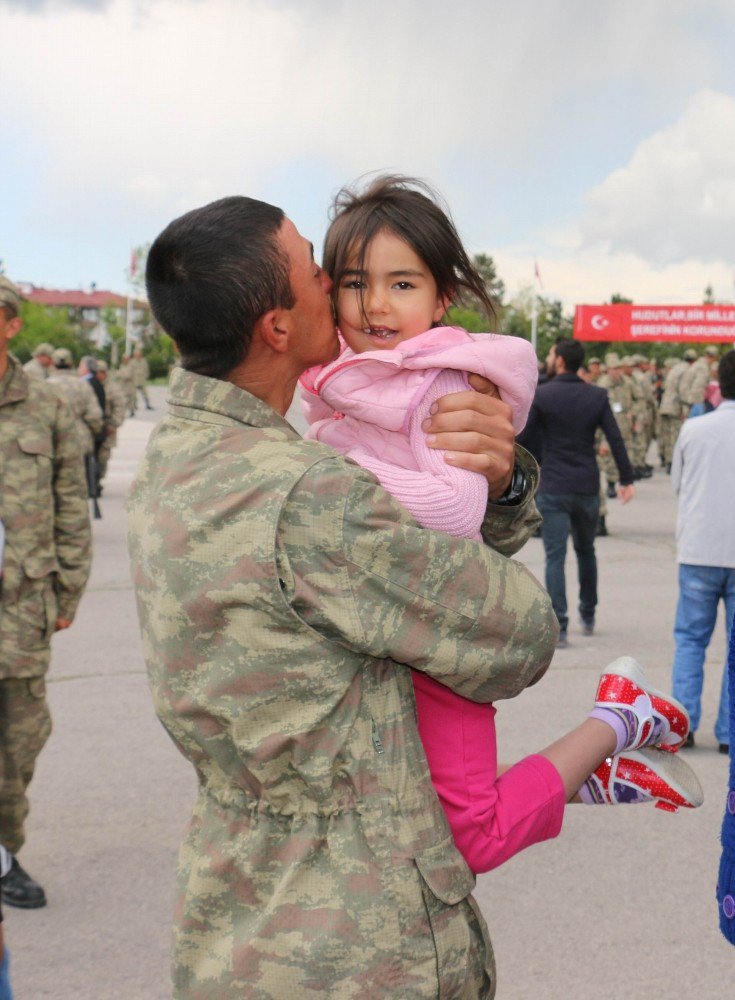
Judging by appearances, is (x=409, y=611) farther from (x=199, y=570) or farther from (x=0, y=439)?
(x=0, y=439)

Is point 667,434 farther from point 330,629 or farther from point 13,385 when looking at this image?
point 330,629

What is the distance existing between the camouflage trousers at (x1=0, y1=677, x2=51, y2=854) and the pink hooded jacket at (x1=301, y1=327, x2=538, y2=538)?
2.46m

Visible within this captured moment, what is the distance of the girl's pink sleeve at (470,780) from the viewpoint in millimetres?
2084

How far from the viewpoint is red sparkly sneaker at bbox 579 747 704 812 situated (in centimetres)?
244

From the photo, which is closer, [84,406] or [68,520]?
[68,520]

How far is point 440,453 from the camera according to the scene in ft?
7.21

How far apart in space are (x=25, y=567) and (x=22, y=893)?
1.23 m

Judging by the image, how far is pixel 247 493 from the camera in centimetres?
190

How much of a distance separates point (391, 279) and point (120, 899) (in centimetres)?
310

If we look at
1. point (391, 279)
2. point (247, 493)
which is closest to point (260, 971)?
point (247, 493)

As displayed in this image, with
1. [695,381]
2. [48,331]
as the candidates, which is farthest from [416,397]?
[48,331]

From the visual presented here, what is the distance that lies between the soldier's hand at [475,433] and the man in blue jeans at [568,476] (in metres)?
6.63

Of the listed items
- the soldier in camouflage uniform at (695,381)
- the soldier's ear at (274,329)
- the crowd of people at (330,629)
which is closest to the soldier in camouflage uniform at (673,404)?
the soldier in camouflage uniform at (695,381)

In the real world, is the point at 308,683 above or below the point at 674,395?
above
